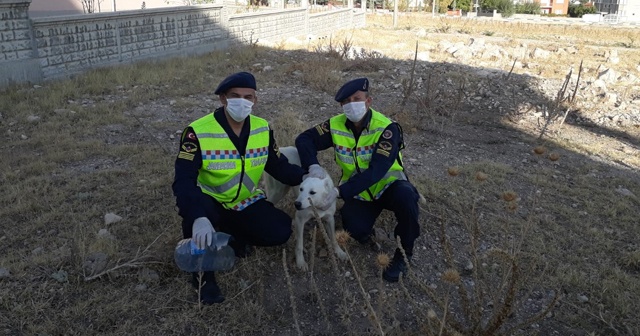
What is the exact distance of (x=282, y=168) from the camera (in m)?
2.94

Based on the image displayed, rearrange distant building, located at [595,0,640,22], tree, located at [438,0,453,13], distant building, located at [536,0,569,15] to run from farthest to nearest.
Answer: distant building, located at [536,0,569,15] → distant building, located at [595,0,640,22] → tree, located at [438,0,453,13]

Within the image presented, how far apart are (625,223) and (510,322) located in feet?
6.26

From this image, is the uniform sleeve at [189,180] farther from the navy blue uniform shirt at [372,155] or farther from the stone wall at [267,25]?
the stone wall at [267,25]

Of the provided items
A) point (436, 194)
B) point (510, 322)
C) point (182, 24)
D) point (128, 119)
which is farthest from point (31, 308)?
point (182, 24)

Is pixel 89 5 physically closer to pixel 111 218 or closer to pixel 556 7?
pixel 111 218

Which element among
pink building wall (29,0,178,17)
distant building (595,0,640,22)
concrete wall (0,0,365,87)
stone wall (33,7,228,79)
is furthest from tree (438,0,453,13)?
stone wall (33,7,228,79)

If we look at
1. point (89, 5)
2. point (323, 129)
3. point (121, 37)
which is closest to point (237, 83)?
point (323, 129)

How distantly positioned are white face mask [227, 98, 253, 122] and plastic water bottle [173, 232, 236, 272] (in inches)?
26.0

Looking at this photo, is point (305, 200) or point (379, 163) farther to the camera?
point (379, 163)

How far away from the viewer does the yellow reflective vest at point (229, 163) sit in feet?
8.87

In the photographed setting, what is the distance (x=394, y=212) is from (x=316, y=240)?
56 centimetres

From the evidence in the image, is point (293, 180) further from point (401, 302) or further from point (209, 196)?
point (401, 302)

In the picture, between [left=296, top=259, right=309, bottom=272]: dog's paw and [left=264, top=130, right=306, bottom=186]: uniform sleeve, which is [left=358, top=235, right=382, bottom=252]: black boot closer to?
[left=296, top=259, right=309, bottom=272]: dog's paw

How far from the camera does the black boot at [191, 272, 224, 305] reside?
8.48ft
